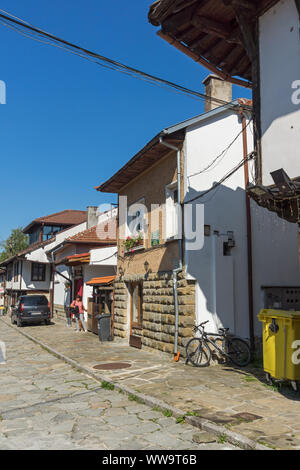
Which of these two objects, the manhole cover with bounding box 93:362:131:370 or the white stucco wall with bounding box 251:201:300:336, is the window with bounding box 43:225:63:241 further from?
the white stucco wall with bounding box 251:201:300:336

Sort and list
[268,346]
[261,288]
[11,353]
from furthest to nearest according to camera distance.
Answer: [11,353], [261,288], [268,346]

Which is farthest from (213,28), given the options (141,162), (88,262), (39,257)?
(39,257)

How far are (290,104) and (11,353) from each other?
34.6 feet

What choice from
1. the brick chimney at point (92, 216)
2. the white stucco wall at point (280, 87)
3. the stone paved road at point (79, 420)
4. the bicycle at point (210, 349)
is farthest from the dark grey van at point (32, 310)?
the white stucco wall at point (280, 87)

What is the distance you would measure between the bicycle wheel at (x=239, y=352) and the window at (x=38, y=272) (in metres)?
24.8

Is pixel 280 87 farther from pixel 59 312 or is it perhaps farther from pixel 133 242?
pixel 59 312

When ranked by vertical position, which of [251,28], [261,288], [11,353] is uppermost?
[251,28]

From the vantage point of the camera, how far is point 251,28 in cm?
733

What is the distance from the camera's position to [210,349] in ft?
30.2

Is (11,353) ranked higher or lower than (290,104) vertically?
lower

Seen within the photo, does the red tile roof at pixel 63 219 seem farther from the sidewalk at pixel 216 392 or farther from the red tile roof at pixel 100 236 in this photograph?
the sidewalk at pixel 216 392
